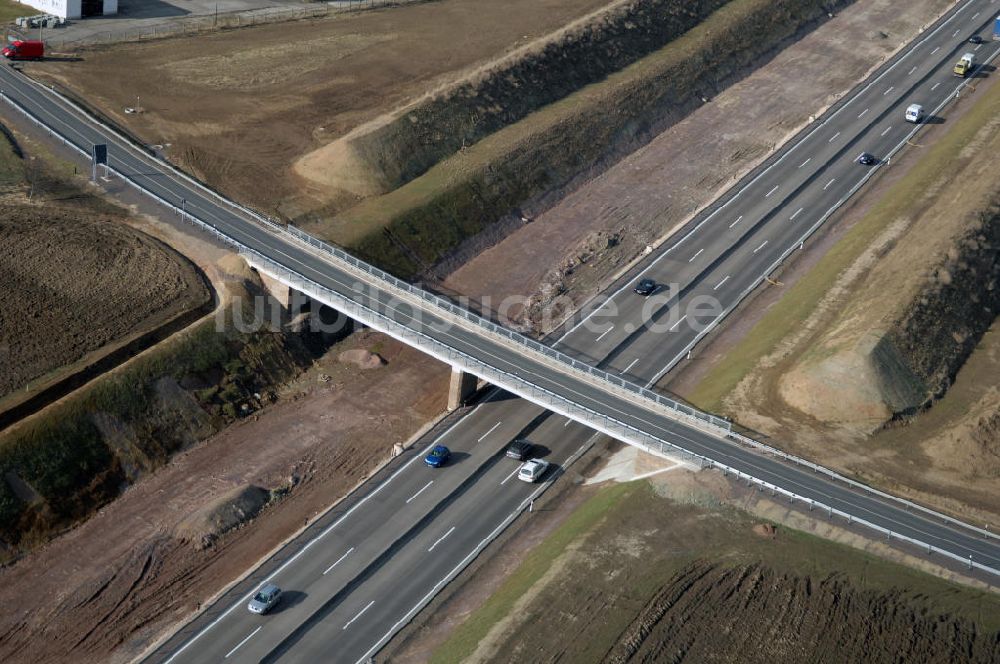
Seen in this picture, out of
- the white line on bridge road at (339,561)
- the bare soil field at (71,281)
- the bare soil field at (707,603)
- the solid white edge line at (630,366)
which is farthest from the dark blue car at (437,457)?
the bare soil field at (71,281)

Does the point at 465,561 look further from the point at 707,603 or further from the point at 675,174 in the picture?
the point at 675,174

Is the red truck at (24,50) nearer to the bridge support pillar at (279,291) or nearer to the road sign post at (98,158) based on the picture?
the road sign post at (98,158)

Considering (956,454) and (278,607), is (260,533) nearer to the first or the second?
(278,607)

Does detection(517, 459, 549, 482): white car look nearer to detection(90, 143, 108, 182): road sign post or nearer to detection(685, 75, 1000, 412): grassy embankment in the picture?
detection(685, 75, 1000, 412): grassy embankment

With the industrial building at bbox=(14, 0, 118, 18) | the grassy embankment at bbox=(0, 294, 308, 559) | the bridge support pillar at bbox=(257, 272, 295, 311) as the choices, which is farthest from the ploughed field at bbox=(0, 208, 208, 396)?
the industrial building at bbox=(14, 0, 118, 18)

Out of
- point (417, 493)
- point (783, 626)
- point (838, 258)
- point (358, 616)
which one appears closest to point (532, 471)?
point (417, 493)
